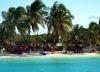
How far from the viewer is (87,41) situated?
7156 centimetres

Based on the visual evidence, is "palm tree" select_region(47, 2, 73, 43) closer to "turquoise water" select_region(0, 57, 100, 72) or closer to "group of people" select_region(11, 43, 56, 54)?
"group of people" select_region(11, 43, 56, 54)

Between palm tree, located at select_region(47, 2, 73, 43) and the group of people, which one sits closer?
the group of people

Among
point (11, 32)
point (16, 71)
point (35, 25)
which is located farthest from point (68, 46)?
point (16, 71)

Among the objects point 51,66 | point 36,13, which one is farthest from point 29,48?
point 51,66

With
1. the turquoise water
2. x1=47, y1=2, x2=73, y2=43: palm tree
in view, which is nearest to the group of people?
x1=47, y1=2, x2=73, y2=43: palm tree

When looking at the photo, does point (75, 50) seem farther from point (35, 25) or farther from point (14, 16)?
point (14, 16)

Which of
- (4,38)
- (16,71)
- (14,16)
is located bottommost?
(16,71)

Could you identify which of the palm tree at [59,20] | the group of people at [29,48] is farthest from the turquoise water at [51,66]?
the palm tree at [59,20]

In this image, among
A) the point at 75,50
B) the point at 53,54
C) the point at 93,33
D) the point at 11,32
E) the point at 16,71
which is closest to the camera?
the point at 16,71

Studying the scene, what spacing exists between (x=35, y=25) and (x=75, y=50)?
8789 mm

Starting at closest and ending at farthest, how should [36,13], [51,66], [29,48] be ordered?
[51,66] < [29,48] < [36,13]

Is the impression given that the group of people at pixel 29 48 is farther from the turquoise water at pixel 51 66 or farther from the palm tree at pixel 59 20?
the turquoise water at pixel 51 66

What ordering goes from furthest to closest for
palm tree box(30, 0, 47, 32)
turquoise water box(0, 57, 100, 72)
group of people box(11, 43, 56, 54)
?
palm tree box(30, 0, 47, 32)
group of people box(11, 43, 56, 54)
turquoise water box(0, 57, 100, 72)

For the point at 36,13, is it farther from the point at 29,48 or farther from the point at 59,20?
the point at 29,48
